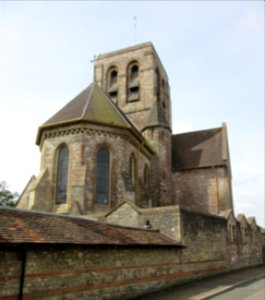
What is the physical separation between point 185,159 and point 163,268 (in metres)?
17.3

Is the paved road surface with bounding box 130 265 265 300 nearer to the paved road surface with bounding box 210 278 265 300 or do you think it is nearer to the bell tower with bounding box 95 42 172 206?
the paved road surface with bounding box 210 278 265 300

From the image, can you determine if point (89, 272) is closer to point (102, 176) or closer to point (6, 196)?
point (102, 176)

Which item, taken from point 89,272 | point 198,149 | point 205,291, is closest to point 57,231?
point 89,272

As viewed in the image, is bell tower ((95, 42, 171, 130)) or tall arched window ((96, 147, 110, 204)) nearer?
tall arched window ((96, 147, 110, 204))

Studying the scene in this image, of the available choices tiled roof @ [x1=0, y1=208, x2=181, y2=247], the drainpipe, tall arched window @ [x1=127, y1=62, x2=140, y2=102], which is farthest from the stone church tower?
the drainpipe

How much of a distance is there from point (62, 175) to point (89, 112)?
4.39 metres

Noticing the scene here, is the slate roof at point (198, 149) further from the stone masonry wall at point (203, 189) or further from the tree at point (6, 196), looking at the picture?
the tree at point (6, 196)

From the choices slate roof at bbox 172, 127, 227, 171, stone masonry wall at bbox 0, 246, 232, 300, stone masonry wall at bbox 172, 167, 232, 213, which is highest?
slate roof at bbox 172, 127, 227, 171

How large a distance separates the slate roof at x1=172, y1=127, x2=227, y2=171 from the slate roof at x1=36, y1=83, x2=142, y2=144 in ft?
29.3

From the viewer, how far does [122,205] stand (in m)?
16.8

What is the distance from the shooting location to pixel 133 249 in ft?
→ 38.8

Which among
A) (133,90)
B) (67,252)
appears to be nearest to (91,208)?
(67,252)

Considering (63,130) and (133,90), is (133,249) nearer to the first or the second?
(63,130)

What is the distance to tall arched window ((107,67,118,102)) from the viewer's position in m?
33.8
